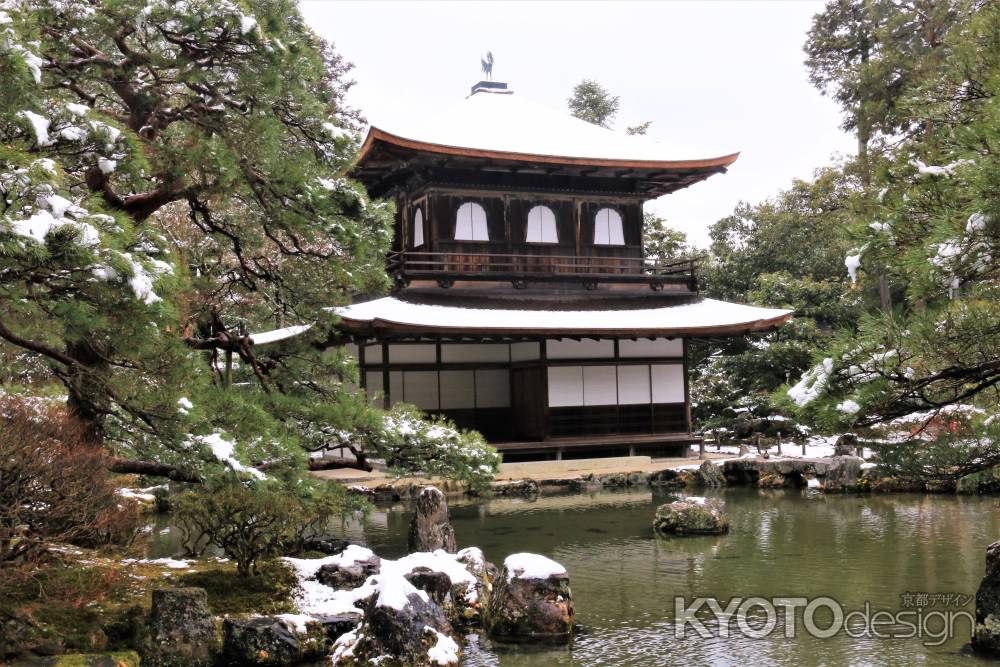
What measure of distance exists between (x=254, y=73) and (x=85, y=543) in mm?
3575

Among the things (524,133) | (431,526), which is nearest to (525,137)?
(524,133)

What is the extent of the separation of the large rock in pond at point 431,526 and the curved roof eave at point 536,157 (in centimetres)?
1001

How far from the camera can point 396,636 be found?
6695 mm

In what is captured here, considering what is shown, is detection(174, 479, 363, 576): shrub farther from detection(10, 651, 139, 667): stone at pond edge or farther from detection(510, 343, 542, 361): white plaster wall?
detection(510, 343, 542, 361): white plaster wall

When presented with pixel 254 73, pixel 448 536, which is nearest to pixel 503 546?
pixel 448 536

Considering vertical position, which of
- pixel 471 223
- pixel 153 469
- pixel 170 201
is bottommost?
pixel 153 469

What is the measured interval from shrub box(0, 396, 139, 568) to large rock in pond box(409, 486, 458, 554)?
4645 millimetres

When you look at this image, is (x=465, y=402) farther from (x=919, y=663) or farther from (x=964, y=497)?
(x=919, y=663)

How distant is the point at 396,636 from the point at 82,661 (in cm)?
209

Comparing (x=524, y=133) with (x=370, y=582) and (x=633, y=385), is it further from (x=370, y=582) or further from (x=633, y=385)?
(x=370, y=582)

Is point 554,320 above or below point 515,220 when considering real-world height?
below

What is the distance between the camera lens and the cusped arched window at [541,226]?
73.5 feet

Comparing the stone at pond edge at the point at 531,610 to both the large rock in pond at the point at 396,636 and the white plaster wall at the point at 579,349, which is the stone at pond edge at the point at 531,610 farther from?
the white plaster wall at the point at 579,349

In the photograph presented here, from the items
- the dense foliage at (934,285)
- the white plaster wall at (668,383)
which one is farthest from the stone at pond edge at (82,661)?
the white plaster wall at (668,383)
